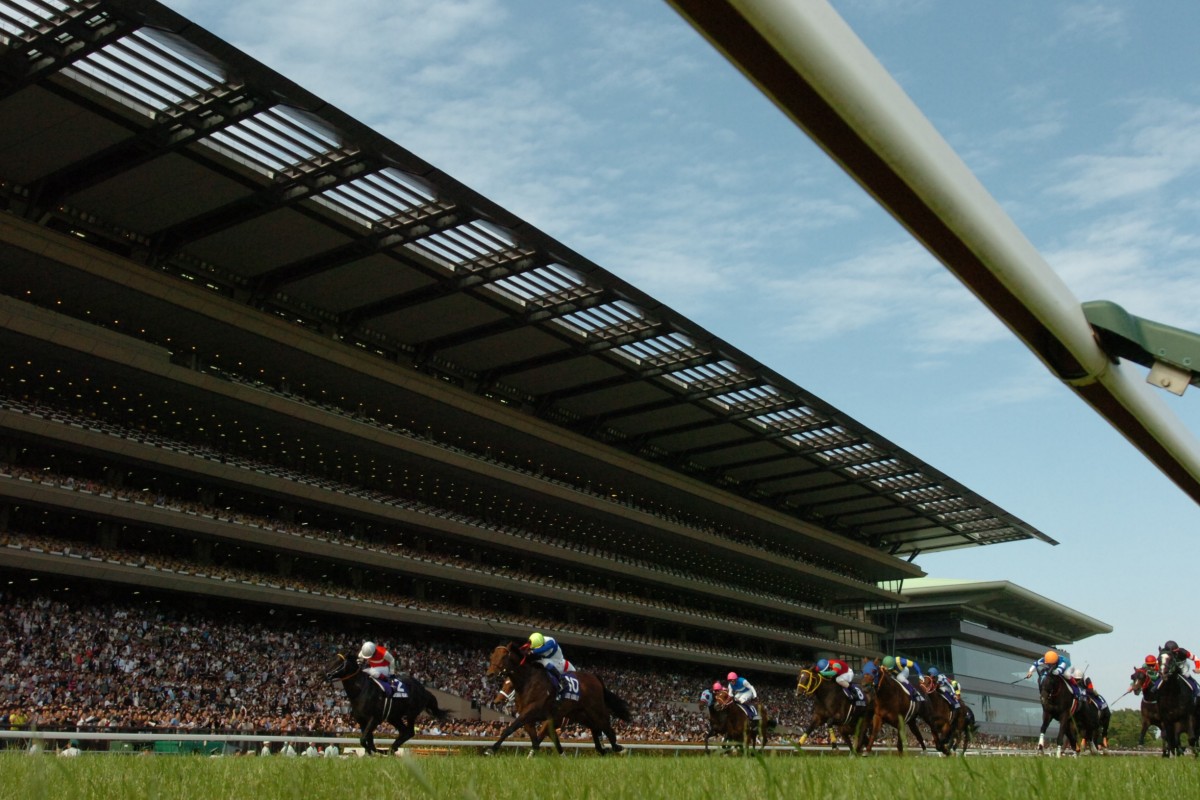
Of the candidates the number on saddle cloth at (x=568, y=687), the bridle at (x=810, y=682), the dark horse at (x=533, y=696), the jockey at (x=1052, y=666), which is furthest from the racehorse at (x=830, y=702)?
the number on saddle cloth at (x=568, y=687)

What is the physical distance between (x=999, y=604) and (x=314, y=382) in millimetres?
74639

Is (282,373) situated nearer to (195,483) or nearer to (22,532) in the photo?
(195,483)

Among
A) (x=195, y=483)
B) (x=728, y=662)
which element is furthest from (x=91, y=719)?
(x=728, y=662)

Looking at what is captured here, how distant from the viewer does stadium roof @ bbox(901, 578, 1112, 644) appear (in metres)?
93.4

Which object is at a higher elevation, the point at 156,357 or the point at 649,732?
the point at 156,357

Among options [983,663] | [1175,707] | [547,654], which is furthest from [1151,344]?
[983,663]

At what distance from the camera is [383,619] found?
46500 mm

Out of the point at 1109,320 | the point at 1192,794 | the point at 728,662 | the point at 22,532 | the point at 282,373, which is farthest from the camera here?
the point at 728,662

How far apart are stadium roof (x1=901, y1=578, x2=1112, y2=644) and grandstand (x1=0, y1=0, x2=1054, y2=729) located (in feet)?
102

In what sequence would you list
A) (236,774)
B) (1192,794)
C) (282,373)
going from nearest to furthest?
(1192,794), (236,774), (282,373)

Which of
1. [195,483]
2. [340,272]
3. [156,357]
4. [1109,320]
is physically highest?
[340,272]

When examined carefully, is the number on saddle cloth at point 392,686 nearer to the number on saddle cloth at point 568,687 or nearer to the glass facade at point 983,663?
the number on saddle cloth at point 568,687

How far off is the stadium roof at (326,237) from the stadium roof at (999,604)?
37.0 meters

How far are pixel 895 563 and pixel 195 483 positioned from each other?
5855 centimetres
